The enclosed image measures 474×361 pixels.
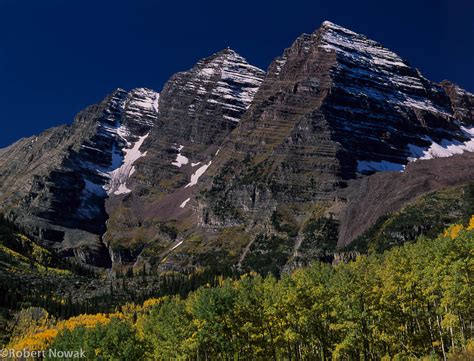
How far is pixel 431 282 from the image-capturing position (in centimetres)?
6194

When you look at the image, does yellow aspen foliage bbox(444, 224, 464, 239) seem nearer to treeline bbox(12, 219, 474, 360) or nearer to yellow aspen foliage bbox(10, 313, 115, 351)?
treeline bbox(12, 219, 474, 360)

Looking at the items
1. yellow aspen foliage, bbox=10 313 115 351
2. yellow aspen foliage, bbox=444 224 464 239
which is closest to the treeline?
yellow aspen foliage, bbox=444 224 464 239

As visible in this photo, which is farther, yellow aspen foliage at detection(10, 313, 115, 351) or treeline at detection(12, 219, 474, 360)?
yellow aspen foliage at detection(10, 313, 115, 351)

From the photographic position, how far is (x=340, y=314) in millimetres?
63312

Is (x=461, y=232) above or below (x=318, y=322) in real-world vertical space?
above

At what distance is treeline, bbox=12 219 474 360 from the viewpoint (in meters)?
61.5

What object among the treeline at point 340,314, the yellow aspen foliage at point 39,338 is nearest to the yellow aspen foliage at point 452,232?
the treeline at point 340,314

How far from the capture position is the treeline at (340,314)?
6150 centimetres

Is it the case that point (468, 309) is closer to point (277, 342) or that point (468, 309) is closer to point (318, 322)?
point (318, 322)

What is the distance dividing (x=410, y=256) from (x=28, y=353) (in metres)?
86.3

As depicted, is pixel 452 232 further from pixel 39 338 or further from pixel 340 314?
pixel 39 338

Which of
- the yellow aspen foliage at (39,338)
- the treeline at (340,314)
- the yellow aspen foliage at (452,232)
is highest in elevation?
the yellow aspen foliage at (452,232)

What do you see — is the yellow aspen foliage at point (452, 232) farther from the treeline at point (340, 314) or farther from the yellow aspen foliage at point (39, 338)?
the yellow aspen foliage at point (39, 338)

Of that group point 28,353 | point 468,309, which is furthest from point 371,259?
point 28,353
